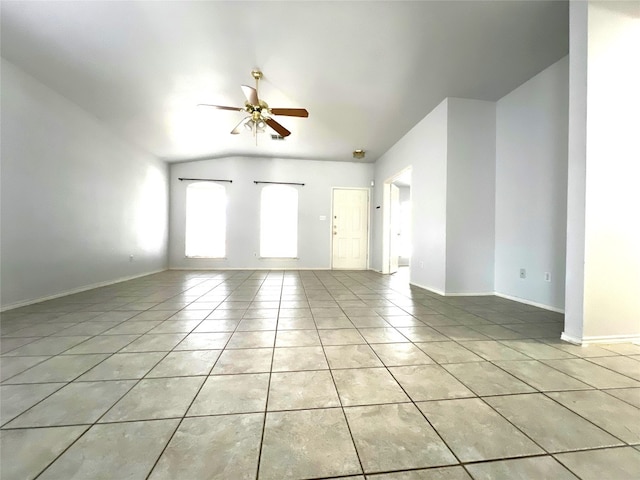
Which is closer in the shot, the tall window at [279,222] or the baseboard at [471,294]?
the baseboard at [471,294]

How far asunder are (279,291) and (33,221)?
3020 millimetres

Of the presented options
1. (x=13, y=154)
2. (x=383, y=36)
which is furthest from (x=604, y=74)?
(x=13, y=154)

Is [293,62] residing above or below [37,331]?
above

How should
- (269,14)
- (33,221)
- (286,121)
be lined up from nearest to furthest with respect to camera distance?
(269,14)
(33,221)
(286,121)

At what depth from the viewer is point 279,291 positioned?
372cm

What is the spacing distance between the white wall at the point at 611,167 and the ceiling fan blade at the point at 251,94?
3.04 metres

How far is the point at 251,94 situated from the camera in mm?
3004

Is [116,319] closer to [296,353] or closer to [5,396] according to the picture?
[5,396]

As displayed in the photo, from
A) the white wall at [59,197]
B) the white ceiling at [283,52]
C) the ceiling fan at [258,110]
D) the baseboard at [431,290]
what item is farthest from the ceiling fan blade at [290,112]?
the baseboard at [431,290]

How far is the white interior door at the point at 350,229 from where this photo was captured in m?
6.58

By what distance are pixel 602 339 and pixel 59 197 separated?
5844mm

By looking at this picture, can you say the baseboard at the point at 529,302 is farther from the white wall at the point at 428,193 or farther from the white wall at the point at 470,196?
the white wall at the point at 428,193

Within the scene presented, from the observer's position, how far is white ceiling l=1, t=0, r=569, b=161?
7.38ft

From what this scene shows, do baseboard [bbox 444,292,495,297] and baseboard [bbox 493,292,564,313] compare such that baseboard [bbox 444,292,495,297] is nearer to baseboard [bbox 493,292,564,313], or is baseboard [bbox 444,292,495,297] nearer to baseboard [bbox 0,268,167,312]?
baseboard [bbox 493,292,564,313]
